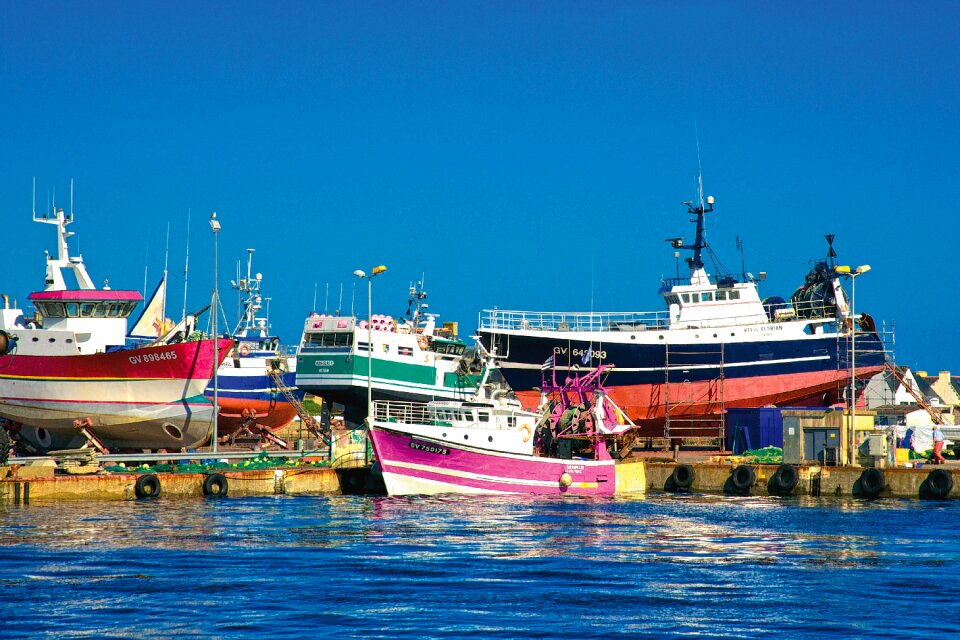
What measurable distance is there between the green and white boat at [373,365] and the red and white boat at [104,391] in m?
4.48

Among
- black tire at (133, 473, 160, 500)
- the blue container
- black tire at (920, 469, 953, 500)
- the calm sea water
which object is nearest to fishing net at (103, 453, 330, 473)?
black tire at (133, 473, 160, 500)

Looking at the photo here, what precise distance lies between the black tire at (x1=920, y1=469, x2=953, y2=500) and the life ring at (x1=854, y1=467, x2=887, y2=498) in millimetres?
1430

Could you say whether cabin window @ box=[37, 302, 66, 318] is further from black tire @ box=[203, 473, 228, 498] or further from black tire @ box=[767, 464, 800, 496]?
black tire @ box=[767, 464, 800, 496]

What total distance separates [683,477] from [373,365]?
54.2ft

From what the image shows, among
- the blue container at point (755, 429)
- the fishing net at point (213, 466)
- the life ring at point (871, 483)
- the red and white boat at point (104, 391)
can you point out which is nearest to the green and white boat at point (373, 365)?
the red and white boat at point (104, 391)

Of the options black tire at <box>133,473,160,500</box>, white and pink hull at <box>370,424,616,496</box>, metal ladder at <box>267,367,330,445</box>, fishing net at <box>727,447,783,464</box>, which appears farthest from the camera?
metal ladder at <box>267,367,330,445</box>

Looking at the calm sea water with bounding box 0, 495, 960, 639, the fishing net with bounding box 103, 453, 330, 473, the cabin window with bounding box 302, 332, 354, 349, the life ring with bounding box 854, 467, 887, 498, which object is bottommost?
the calm sea water with bounding box 0, 495, 960, 639

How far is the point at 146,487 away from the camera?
40.5m

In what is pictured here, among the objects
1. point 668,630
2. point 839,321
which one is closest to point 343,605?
point 668,630

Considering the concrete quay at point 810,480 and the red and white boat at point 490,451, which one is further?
the concrete quay at point 810,480

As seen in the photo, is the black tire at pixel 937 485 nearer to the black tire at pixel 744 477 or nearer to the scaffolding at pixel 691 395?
the black tire at pixel 744 477

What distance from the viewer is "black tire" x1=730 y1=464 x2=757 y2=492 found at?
4569 centimetres

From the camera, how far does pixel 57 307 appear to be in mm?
56562

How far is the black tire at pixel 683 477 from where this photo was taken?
4691 cm
